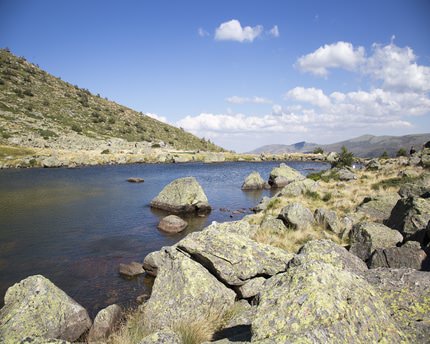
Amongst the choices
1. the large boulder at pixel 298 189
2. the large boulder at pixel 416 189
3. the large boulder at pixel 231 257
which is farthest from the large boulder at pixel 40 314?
the large boulder at pixel 298 189

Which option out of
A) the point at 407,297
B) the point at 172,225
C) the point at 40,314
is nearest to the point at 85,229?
the point at 172,225

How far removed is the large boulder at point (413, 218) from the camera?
1377 cm

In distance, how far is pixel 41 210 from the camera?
33188mm

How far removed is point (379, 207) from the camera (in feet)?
69.0

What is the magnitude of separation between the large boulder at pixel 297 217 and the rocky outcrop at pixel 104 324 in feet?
40.4

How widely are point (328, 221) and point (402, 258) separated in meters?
9.24

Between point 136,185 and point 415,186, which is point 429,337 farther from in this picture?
point 136,185

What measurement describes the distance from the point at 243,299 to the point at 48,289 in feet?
25.8

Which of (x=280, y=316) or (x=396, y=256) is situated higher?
(x=280, y=316)

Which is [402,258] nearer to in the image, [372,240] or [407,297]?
[372,240]

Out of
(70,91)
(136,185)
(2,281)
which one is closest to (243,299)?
(2,281)

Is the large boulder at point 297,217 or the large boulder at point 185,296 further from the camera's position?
the large boulder at point 297,217

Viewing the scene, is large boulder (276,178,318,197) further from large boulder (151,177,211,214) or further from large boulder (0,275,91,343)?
large boulder (0,275,91,343)

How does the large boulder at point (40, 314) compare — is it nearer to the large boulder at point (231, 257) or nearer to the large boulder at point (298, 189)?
the large boulder at point (231, 257)
